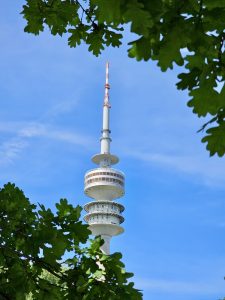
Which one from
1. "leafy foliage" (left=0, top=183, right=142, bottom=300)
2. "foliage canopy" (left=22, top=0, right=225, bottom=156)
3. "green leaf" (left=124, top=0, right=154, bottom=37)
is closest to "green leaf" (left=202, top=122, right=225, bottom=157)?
"foliage canopy" (left=22, top=0, right=225, bottom=156)

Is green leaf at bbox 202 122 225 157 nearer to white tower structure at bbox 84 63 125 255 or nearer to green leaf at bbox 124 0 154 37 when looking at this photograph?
green leaf at bbox 124 0 154 37

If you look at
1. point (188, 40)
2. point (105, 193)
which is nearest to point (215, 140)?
point (188, 40)

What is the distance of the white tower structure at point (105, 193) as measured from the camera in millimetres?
112688

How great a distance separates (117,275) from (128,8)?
430cm

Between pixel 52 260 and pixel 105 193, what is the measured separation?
110815 millimetres

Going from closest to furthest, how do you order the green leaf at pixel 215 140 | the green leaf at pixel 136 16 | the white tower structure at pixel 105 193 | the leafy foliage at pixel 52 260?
1. the green leaf at pixel 136 16
2. the green leaf at pixel 215 140
3. the leafy foliage at pixel 52 260
4. the white tower structure at pixel 105 193

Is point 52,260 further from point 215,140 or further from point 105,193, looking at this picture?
point 105,193

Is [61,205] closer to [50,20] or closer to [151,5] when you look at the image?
[50,20]

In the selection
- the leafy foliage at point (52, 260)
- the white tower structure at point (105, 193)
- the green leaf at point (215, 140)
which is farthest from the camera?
the white tower structure at point (105, 193)

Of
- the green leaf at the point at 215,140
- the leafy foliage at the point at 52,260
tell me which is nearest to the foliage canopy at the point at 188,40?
the green leaf at the point at 215,140

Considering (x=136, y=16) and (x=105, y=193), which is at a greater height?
(x=105, y=193)

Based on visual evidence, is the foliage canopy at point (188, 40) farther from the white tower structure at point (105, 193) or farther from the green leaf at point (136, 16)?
the white tower structure at point (105, 193)

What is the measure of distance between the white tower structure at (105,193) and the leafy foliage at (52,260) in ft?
345

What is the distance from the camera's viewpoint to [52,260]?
6637 mm
